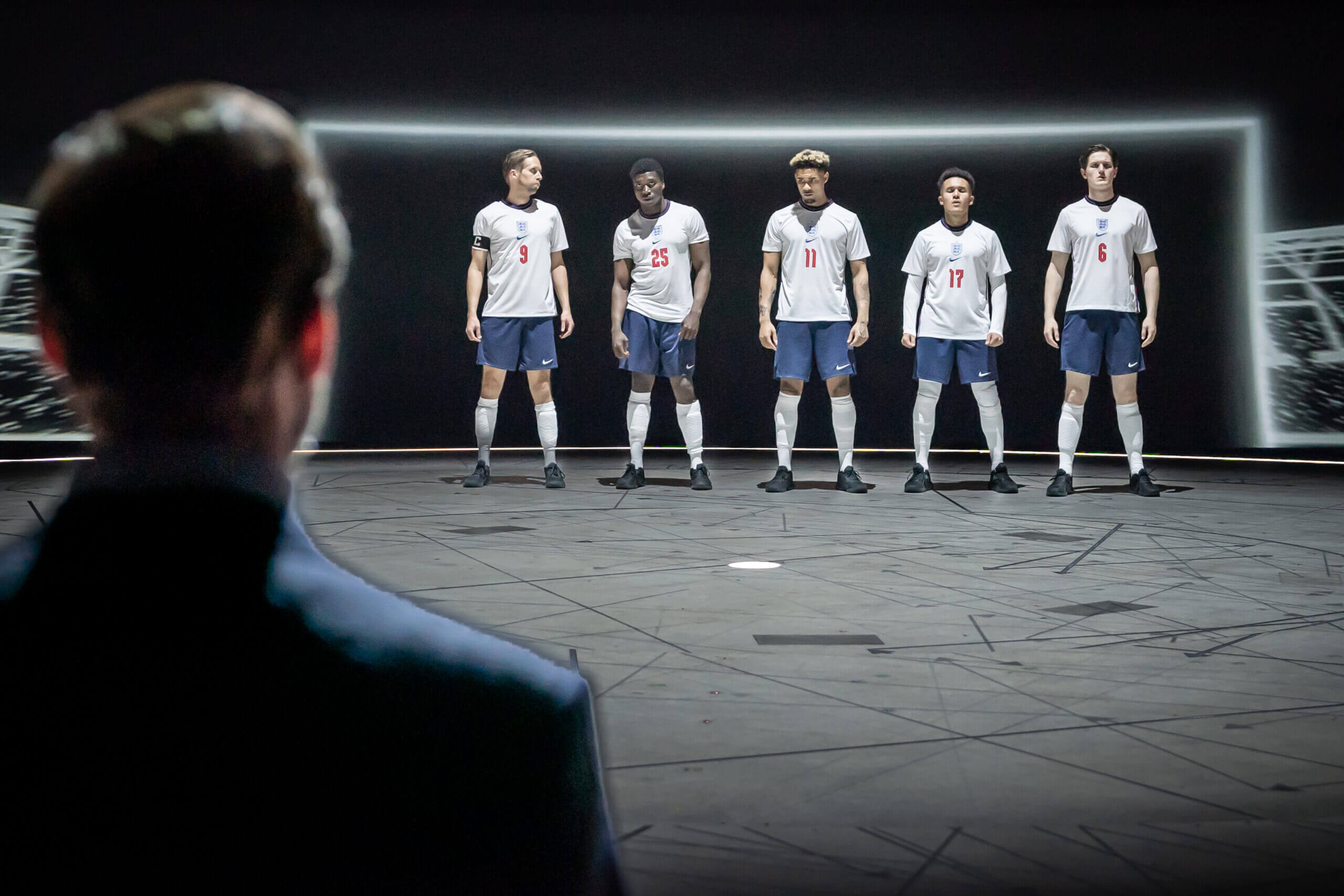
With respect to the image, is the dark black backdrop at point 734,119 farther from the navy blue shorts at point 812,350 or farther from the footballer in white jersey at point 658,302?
the navy blue shorts at point 812,350

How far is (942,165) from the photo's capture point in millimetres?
9188

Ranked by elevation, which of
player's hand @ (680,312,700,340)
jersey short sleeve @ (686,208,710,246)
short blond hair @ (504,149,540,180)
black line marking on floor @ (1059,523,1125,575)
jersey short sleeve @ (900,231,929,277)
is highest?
short blond hair @ (504,149,540,180)

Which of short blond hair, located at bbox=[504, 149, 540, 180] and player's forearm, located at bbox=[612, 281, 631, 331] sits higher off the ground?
short blond hair, located at bbox=[504, 149, 540, 180]

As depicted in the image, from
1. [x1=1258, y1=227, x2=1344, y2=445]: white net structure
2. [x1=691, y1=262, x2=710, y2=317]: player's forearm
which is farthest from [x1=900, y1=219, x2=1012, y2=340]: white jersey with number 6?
[x1=1258, y1=227, x2=1344, y2=445]: white net structure

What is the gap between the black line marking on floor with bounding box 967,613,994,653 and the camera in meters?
3.20

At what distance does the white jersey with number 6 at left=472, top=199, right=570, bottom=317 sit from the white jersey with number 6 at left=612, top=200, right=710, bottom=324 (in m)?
0.41

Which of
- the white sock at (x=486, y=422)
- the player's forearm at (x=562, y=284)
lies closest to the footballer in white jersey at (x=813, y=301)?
the player's forearm at (x=562, y=284)

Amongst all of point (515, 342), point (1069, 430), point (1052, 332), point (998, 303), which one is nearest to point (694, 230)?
point (515, 342)

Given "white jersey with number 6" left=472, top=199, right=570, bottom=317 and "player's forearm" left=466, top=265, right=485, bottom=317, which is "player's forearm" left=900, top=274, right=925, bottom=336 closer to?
"white jersey with number 6" left=472, top=199, right=570, bottom=317

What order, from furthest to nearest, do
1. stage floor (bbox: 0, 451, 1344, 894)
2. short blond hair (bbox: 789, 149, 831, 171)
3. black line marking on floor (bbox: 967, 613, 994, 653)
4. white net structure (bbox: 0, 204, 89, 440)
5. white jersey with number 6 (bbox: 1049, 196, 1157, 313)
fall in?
white net structure (bbox: 0, 204, 89, 440), short blond hair (bbox: 789, 149, 831, 171), white jersey with number 6 (bbox: 1049, 196, 1157, 313), black line marking on floor (bbox: 967, 613, 994, 653), stage floor (bbox: 0, 451, 1344, 894)

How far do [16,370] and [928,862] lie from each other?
8159 mm

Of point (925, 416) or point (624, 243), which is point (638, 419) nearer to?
point (624, 243)

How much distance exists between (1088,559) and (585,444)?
533 centimetres

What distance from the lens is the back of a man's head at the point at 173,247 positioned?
0.55 metres
